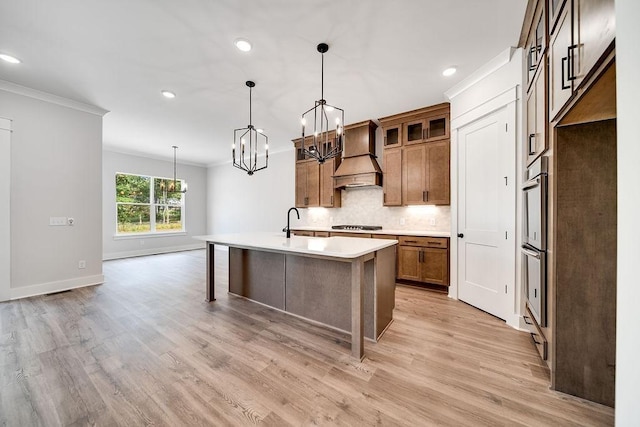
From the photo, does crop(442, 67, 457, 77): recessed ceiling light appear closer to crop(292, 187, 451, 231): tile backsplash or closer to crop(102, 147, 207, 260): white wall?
crop(292, 187, 451, 231): tile backsplash

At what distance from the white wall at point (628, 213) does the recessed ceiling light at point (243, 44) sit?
2.59 meters

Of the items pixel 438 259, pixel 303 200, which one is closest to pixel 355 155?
pixel 303 200

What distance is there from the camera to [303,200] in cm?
564

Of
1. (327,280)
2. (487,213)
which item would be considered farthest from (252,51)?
(487,213)

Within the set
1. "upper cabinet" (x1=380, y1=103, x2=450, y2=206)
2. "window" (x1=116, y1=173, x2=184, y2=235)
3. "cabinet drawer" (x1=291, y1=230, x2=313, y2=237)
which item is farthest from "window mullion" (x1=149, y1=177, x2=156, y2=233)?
"upper cabinet" (x1=380, y1=103, x2=450, y2=206)

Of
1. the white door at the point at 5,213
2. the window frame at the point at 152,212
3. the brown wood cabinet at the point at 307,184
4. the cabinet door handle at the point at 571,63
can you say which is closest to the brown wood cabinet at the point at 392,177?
the brown wood cabinet at the point at 307,184

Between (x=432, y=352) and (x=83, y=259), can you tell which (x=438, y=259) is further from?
(x=83, y=259)

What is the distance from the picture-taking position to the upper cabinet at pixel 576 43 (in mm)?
961

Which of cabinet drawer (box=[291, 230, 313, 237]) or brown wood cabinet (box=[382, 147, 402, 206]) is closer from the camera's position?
brown wood cabinet (box=[382, 147, 402, 206])

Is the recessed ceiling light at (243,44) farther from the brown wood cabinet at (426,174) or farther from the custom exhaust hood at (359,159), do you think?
the brown wood cabinet at (426,174)

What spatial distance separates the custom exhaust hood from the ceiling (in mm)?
593

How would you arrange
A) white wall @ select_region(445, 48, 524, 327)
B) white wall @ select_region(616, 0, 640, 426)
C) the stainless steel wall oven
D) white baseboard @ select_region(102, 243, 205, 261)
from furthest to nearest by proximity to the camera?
white baseboard @ select_region(102, 243, 205, 261) < white wall @ select_region(445, 48, 524, 327) < the stainless steel wall oven < white wall @ select_region(616, 0, 640, 426)

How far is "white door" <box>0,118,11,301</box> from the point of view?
3.25 m

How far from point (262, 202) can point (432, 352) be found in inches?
232
